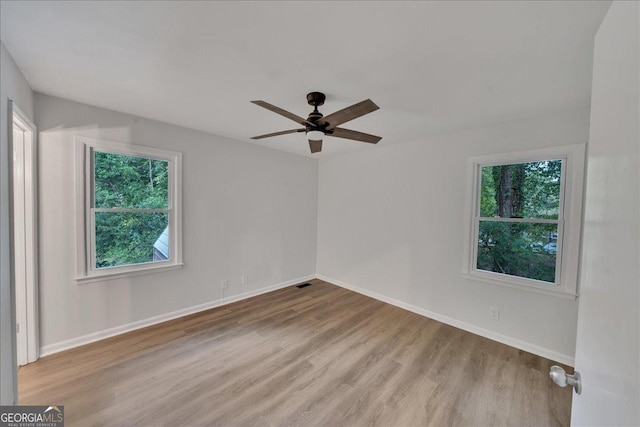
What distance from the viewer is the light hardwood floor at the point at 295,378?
169 cm

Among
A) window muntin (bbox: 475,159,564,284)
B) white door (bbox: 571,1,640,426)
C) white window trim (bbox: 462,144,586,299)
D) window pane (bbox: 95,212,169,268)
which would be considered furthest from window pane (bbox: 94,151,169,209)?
white window trim (bbox: 462,144,586,299)

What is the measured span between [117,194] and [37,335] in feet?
4.63

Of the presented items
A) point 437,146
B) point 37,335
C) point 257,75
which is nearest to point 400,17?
point 257,75

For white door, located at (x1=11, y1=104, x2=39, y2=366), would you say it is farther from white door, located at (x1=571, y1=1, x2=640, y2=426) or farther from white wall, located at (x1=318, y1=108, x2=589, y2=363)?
white wall, located at (x1=318, y1=108, x2=589, y2=363)

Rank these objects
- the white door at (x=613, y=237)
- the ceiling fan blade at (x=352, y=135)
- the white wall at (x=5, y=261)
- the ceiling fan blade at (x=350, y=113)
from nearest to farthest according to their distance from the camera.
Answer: the white door at (x=613, y=237), the white wall at (x=5, y=261), the ceiling fan blade at (x=350, y=113), the ceiling fan blade at (x=352, y=135)

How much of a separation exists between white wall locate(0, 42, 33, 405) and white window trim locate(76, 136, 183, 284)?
786 mm

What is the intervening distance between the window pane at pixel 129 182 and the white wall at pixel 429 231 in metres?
2.62

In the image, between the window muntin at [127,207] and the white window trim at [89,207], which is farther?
the window muntin at [127,207]

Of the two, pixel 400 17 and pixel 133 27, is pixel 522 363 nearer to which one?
pixel 400 17

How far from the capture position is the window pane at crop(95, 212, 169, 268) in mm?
2537

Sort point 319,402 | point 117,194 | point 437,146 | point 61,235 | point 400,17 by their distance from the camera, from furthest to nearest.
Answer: point 437,146, point 117,194, point 61,235, point 319,402, point 400,17

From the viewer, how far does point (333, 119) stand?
1.86 m

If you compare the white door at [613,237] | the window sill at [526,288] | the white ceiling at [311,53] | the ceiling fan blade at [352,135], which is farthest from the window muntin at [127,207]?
the window sill at [526,288]

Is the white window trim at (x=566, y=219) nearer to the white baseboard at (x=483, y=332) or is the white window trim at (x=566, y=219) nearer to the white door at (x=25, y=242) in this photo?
the white baseboard at (x=483, y=332)
